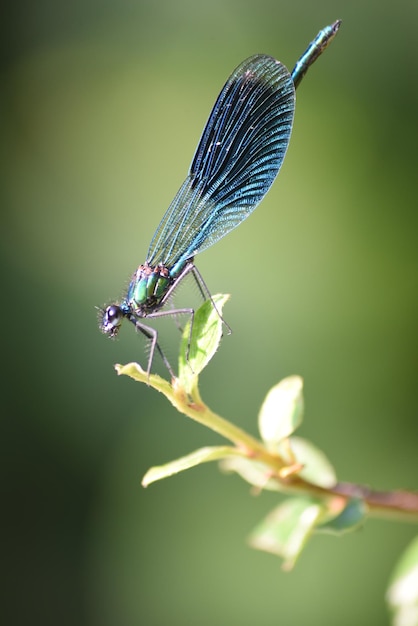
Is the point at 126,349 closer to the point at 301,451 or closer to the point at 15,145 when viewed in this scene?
the point at 15,145

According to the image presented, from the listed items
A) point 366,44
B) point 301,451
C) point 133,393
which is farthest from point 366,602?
point 366,44

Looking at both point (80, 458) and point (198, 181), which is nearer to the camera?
point (198, 181)

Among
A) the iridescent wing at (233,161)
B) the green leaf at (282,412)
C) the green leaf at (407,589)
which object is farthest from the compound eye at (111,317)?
the green leaf at (407,589)

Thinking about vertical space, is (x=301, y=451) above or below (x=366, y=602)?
above

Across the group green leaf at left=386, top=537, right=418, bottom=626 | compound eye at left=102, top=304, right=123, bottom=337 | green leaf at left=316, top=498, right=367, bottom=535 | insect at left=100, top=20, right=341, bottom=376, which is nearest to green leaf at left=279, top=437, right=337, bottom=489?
green leaf at left=316, top=498, right=367, bottom=535

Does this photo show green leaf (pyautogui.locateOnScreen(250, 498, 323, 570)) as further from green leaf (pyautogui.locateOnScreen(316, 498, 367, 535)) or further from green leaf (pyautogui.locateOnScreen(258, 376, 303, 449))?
green leaf (pyautogui.locateOnScreen(258, 376, 303, 449))

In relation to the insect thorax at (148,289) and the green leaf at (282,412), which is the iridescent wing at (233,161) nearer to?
the insect thorax at (148,289)

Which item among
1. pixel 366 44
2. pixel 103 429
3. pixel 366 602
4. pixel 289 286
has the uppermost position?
pixel 366 44
